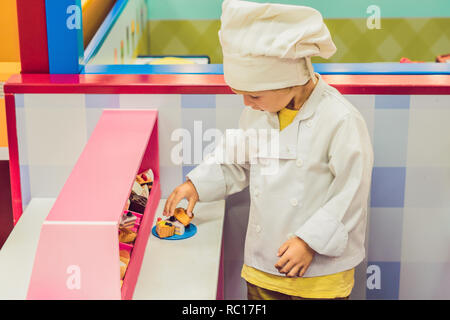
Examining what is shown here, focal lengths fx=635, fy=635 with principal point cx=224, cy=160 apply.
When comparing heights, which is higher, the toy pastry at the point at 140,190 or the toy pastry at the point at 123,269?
the toy pastry at the point at 140,190

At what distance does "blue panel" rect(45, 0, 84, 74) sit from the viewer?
1674mm

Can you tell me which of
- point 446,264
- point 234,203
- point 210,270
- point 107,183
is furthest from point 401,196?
point 107,183

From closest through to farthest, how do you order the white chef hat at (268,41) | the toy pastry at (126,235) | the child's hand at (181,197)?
the white chef hat at (268,41), the toy pastry at (126,235), the child's hand at (181,197)

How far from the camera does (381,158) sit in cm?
169

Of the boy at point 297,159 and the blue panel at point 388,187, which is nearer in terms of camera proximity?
the boy at point 297,159

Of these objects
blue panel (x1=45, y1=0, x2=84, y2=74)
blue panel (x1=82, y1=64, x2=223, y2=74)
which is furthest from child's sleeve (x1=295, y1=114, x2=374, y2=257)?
blue panel (x1=45, y1=0, x2=84, y2=74)

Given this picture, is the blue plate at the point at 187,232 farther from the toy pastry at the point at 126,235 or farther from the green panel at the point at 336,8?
the green panel at the point at 336,8

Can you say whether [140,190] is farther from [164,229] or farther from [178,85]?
[178,85]

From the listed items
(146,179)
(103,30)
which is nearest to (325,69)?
(146,179)

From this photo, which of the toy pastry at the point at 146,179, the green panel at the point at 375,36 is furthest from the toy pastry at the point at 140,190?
the green panel at the point at 375,36

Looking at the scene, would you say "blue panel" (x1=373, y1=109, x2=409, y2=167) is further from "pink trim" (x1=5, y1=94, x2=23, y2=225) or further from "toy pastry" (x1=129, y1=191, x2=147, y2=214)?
"pink trim" (x1=5, y1=94, x2=23, y2=225)

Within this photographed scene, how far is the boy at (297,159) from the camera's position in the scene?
1.26 m

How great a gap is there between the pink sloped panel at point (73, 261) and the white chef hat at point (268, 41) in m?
0.42
